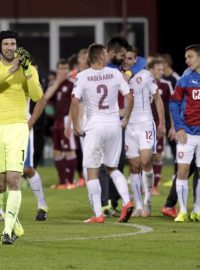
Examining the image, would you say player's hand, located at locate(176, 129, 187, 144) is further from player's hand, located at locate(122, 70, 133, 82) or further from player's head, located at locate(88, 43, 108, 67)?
player's hand, located at locate(122, 70, 133, 82)

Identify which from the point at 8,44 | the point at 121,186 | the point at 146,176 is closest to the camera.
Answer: the point at 8,44

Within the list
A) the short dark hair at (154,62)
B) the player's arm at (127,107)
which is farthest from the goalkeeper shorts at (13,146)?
the short dark hair at (154,62)

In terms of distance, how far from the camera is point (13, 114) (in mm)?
13445

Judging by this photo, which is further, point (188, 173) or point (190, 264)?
point (188, 173)

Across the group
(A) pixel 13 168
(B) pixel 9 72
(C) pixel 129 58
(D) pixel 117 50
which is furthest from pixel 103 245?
(C) pixel 129 58

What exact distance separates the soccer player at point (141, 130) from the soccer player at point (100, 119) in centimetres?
123

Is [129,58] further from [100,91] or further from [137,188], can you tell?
[137,188]

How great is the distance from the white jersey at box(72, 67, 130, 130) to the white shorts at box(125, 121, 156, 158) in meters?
1.32

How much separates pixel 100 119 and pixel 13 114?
2.64 m

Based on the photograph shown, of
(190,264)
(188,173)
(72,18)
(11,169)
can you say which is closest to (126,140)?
(188,173)

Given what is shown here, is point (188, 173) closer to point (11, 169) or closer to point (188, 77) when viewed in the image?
point (188, 77)

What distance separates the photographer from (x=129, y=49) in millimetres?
17312

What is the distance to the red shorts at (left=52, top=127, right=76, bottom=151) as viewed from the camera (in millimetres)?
24547

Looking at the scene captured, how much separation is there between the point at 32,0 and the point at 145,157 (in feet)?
61.3
